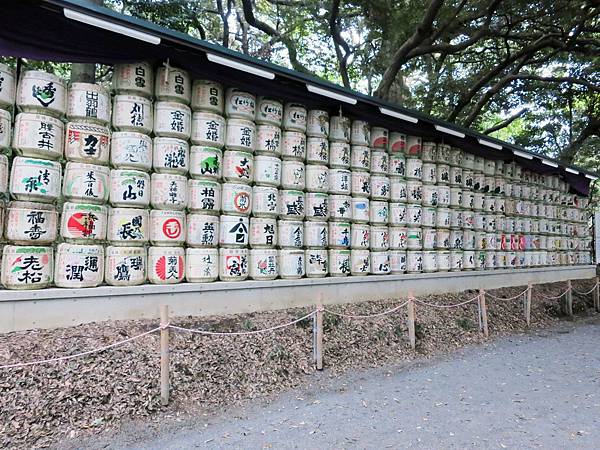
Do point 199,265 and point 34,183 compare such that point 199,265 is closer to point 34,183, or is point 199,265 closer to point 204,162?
point 204,162

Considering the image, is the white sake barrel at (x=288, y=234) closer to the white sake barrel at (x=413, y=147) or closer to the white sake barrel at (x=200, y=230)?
the white sake barrel at (x=200, y=230)

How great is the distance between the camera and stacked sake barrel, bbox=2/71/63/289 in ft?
13.5

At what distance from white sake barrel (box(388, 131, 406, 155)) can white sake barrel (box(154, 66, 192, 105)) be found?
3755mm

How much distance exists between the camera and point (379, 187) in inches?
276

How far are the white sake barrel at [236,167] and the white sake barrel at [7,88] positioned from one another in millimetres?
2327

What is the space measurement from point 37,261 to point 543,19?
13.3m

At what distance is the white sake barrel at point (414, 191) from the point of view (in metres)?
7.54

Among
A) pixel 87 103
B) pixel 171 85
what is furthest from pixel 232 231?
pixel 87 103

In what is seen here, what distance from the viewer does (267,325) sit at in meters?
5.18

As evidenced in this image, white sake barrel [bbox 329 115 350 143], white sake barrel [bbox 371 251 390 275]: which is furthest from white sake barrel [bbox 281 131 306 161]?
white sake barrel [bbox 371 251 390 275]

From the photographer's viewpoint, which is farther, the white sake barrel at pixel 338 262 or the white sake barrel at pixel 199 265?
the white sake barrel at pixel 338 262

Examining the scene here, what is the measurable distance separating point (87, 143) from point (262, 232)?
2340mm

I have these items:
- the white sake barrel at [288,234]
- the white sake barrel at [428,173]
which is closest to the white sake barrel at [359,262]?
the white sake barrel at [288,234]

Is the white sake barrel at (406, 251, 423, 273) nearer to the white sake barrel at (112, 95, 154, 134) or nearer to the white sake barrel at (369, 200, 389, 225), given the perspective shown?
the white sake barrel at (369, 200, 389, 225)
